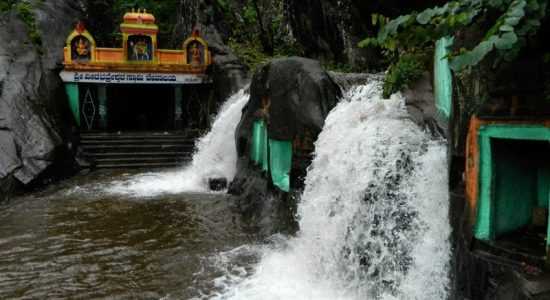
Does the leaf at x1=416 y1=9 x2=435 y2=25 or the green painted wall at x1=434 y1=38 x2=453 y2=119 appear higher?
the leaf at x1=416 y1=9 x2=435 y2=25

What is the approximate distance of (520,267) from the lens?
3.76m

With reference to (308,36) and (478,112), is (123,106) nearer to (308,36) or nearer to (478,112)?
(308,36)

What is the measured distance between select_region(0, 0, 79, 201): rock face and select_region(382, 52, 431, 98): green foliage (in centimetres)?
962

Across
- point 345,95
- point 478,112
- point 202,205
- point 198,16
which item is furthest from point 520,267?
point 198,16

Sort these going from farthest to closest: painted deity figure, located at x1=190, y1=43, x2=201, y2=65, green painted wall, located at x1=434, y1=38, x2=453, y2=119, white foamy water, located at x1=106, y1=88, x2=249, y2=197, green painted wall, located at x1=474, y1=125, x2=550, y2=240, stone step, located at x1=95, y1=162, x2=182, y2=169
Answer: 1. painted deity figure, located at x1=190, y1=43, x2=201, y2=65
2. stone step, located at x1=95, y1=162, x2=182, y2=169
3. white foamy water, located at x1=106, y1=88, x2=249, y2=197
4. green painted wall, located at x1=434, y1=38, x2=453, y2=119
5. green painted wall, located at x1=474, y1=125, x2=550, y2=240

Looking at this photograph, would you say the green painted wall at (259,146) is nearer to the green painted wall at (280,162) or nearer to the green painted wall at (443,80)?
the green painted wall at (280,162)

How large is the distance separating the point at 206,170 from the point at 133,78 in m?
6.84

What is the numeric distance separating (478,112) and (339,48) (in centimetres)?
1487

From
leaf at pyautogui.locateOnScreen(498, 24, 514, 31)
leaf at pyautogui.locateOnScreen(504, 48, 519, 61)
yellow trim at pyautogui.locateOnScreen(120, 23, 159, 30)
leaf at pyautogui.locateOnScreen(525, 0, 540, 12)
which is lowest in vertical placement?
leaf at pyautogui.locateOnScreen(504, 48, 519, 61)

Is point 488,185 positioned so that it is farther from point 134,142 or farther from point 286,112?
point 134,142

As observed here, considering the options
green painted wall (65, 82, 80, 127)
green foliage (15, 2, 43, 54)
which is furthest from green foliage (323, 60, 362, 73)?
green foliage (15, 2, 43, 54)

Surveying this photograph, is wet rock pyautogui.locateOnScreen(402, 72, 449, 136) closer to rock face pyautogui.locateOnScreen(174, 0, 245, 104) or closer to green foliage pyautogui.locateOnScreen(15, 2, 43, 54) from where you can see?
rock face pyautogui.locateOnScreen(174, 0, 245, 104)

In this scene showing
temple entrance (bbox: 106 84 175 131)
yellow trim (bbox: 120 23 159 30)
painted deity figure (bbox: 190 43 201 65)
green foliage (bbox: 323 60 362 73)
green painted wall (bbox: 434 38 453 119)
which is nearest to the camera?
green painted wall (bbox: 434 38 453 119)

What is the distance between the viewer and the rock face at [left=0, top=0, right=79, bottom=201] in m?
12.3
